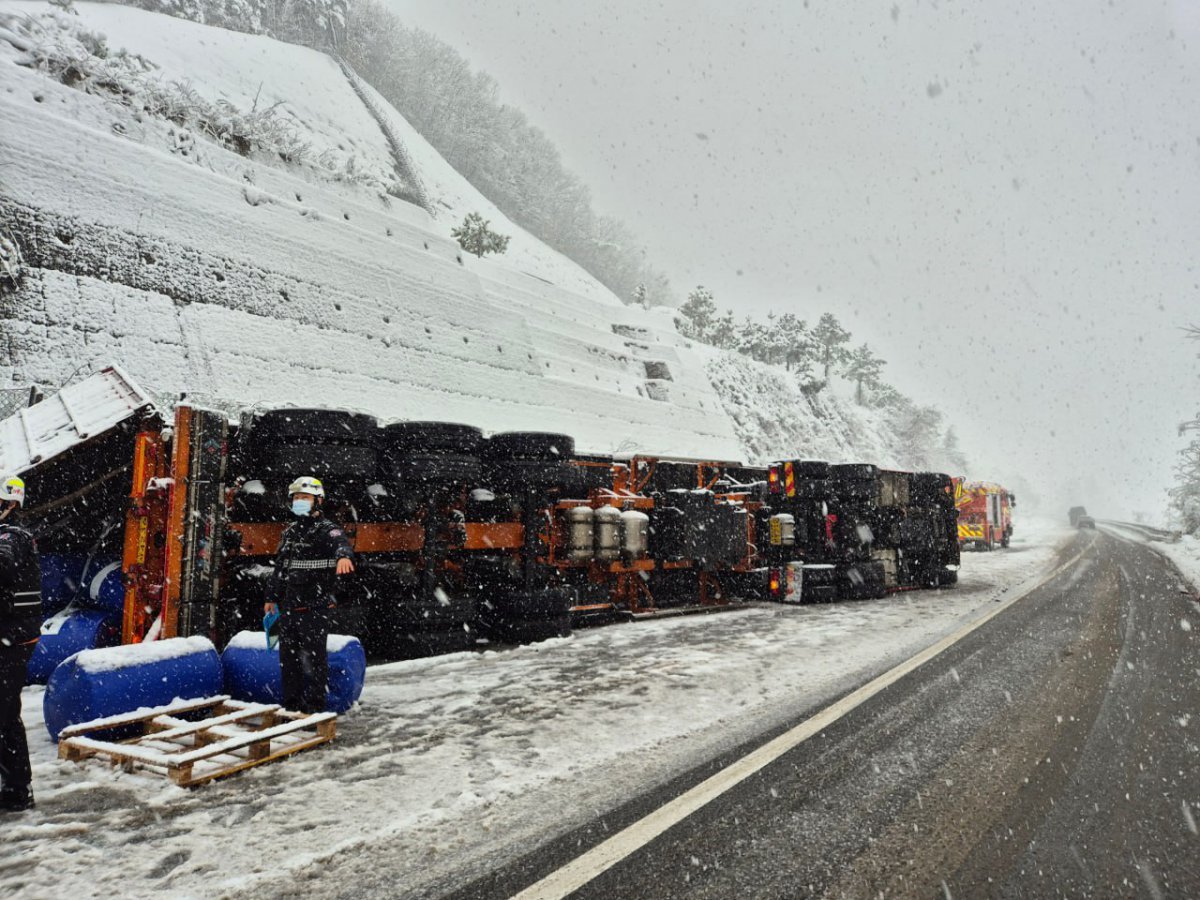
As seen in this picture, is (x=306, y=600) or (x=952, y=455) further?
(x=952, y=455)

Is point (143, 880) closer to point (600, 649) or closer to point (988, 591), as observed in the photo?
point (600, 649)

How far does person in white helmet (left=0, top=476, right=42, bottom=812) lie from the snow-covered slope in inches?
497

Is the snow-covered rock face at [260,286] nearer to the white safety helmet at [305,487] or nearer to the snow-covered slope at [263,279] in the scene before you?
the snow-covered slope at [263,279]

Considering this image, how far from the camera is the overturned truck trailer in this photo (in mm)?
5914

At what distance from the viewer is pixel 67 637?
19.5 feet

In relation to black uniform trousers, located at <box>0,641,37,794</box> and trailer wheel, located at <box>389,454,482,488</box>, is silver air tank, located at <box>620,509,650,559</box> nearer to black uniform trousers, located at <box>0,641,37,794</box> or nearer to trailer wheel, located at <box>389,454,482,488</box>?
trailer wheel, located at <box>389,454,482,488</box>

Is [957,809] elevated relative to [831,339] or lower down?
lower down

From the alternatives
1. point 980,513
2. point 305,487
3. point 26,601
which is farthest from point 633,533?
point 980,513

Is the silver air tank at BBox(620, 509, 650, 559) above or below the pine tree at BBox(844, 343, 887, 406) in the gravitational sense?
below

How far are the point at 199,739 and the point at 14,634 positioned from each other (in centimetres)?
137

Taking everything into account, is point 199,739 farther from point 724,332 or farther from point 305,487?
point 724,332

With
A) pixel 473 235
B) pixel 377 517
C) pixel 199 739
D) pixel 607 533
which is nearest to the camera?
pixel 199 739

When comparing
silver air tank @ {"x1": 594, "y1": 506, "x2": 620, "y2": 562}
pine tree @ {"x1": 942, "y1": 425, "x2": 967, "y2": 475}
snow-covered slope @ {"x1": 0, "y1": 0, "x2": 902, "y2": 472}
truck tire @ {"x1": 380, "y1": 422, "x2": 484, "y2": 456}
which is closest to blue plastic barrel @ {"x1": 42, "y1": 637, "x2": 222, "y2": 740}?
truck tire @ {"x1": 380, "y1": 422, "x2": 484, "y2": 456}

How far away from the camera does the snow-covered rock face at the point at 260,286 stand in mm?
15344
